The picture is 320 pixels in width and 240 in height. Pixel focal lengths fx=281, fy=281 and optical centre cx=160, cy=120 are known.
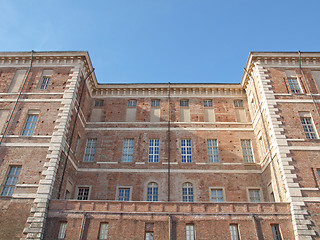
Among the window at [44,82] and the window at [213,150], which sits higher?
the window at [44,82]

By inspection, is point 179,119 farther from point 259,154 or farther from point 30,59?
point 30,59

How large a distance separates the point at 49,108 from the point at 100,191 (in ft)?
25.7

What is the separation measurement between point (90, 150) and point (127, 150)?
3356 mm

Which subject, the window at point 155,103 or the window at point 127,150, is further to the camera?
the window at point 155,103

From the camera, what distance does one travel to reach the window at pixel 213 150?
24.2m

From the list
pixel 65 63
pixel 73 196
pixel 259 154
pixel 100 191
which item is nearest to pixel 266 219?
pixel 259 154

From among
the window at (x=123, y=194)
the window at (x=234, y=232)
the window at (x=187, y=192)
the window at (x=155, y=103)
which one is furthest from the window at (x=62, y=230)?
the window at (x=155, y=103)

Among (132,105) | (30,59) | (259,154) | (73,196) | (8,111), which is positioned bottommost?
(73,196)

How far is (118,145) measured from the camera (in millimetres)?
25078

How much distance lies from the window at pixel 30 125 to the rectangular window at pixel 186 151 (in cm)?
1228

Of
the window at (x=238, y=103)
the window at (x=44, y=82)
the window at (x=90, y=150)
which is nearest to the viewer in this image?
the window at (x=44, y=82)

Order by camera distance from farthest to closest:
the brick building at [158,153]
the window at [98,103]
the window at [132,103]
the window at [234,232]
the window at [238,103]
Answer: the window at [98,103] < the window at [132,103] < the window at [238,103] < the brick building at [158,153] < the window at [234,232]

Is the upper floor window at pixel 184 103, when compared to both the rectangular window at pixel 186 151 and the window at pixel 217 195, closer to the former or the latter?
the rectangular window at pixel 186 151

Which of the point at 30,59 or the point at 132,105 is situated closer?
the point at 30,59
